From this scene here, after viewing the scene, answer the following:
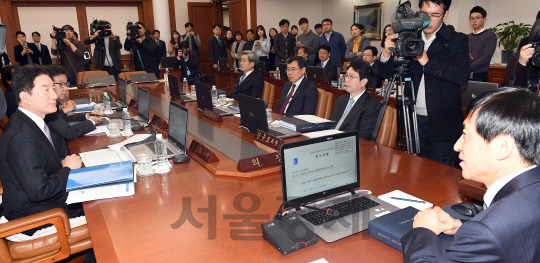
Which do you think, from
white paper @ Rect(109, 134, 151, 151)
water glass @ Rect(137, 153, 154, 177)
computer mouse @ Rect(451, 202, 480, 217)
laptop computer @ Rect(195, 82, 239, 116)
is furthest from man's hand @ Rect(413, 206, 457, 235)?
laptop computer @ Rect(195, 82, 239, 116)

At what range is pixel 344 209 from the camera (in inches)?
52.9

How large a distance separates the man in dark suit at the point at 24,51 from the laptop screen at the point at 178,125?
6609 mm

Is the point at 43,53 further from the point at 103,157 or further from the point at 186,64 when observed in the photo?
the point at 103,157

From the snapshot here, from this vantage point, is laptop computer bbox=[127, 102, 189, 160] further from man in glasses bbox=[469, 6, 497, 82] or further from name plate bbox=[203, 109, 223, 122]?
man in glasses bbox=[469, 6, 497, 82]

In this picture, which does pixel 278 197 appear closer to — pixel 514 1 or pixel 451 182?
pixel 451 182

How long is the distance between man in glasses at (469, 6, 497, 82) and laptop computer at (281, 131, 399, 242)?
3980mm

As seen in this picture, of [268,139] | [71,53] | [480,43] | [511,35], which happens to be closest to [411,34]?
[268,139]

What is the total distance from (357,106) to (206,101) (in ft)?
4.48

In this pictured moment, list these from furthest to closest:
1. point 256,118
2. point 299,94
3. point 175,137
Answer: point 299,94, point 256,118, point 175,137

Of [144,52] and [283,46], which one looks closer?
[144,52]

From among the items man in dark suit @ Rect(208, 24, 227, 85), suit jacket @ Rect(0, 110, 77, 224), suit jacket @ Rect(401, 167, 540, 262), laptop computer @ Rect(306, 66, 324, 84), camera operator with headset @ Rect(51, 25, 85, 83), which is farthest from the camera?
man in dark suit @ Rect(208, 24, 227, 85)

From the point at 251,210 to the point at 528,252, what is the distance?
0.89 meters

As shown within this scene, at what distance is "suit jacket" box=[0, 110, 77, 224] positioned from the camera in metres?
1.67

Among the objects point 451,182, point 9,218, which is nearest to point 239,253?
point 451,182
